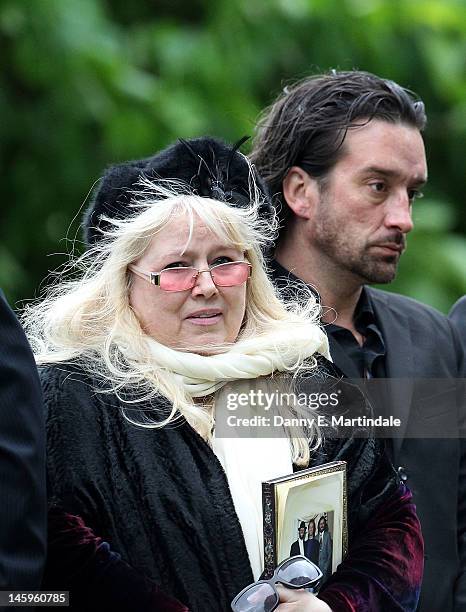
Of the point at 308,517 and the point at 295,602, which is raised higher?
the point at 308,517

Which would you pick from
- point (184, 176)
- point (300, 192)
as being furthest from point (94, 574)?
point (300, 192)

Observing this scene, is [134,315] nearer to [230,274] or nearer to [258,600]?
[230,274]

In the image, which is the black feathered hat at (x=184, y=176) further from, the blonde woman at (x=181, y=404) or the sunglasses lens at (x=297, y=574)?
the sunglasses lens at (x=297, y=574)

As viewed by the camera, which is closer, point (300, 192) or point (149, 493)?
point (149, 493)

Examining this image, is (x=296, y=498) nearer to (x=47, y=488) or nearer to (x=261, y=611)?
(x=261, y=611)

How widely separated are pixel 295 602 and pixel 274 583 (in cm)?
6

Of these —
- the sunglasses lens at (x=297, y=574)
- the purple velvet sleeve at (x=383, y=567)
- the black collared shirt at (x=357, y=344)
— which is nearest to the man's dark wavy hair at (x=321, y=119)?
the black collared shirt at (x=357, y=344)

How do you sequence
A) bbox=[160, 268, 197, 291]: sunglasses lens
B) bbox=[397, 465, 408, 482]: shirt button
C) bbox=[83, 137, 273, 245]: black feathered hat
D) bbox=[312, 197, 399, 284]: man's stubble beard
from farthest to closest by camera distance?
1. bbox=[312, 197, 399, 284]: man's stubble beard
2. bbox=[397, 465, 408, 482]: shirt button
3. bbox=[83, 137, 273, 245]: black feathered hat
4. bbox=[160, 268, 197, 291]: sunglasses lens

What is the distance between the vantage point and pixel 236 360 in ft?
9.08

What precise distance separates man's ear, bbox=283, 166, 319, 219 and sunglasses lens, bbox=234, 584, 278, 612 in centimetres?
142

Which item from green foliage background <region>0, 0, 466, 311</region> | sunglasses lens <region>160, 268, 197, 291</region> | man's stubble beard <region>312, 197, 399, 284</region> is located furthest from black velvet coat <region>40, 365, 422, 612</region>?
green foliage background <region>0, 0, 466, 311</region>

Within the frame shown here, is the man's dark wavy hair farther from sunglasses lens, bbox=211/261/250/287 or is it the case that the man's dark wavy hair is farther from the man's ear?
sunglasses lens, bbox=211/261/250/287

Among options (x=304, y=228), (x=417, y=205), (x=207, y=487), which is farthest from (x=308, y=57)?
(x=207, y=487)

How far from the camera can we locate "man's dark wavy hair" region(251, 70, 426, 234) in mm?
3709
